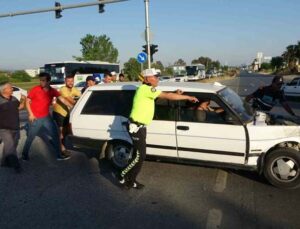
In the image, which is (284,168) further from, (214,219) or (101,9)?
(101,9)

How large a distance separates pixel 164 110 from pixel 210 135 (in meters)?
0.87

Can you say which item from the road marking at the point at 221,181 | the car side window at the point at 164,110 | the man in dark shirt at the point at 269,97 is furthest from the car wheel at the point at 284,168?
the man in dark shirt at the point at 269,97

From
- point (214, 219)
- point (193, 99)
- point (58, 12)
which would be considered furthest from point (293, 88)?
point (214, 219)

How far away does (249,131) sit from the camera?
540 cm

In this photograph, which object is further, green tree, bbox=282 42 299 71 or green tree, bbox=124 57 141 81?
green tree, bbox=282 42 299 71

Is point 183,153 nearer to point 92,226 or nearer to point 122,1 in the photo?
point 92,226

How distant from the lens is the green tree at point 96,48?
61.4m

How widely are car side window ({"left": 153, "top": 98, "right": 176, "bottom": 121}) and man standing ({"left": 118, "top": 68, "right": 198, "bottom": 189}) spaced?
50 centimetres

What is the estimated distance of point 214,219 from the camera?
4332mm

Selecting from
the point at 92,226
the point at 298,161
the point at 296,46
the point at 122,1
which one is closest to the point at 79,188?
the point at 92,226

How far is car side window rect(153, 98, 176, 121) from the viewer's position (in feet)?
19.3

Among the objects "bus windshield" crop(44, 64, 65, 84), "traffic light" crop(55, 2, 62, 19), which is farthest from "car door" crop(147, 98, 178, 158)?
"bus windshield" crop(44, 64, 65, 84)

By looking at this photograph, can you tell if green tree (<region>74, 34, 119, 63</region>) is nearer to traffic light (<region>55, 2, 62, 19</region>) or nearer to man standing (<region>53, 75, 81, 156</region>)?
traffic light (<region>55, 2, 62, 19</region>)

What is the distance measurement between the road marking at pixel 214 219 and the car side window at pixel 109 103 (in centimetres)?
240
